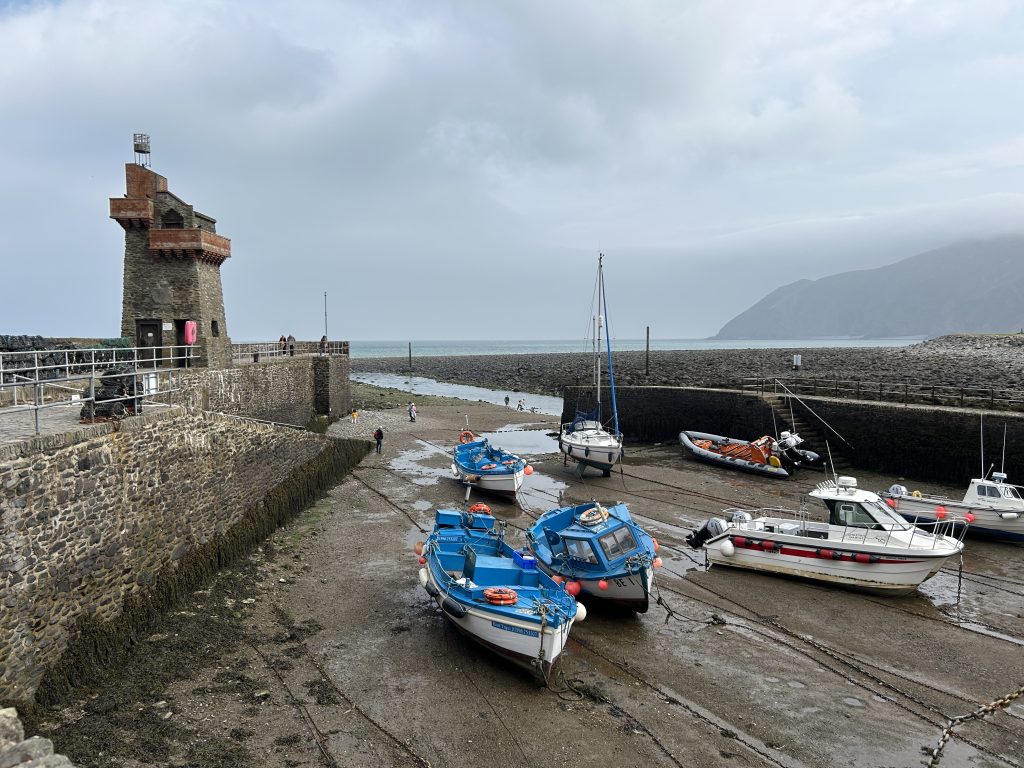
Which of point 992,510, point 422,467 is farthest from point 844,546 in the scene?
point 422,467

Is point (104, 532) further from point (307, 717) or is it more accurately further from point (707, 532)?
point (707, 532)

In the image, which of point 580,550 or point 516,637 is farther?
point 580,550

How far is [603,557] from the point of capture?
1212 centimetres

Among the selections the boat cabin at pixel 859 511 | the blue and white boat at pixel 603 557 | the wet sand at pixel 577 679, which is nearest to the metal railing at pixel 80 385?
the wet sand at pixel 577 679

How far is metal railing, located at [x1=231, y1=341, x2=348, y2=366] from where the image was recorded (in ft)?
96.1

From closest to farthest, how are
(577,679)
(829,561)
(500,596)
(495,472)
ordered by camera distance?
(577,679) < (500,596) < (829,561) < (495,472)

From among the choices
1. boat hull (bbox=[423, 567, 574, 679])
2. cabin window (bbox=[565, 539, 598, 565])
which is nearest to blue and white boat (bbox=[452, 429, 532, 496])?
cabin window (bbox=[565, 539, 598, 565])

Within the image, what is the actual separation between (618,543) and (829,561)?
4.92m

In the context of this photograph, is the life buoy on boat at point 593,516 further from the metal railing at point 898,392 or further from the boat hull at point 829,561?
the metal railing at point 898,392

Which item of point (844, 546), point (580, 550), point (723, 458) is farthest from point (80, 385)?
point (723, 458)

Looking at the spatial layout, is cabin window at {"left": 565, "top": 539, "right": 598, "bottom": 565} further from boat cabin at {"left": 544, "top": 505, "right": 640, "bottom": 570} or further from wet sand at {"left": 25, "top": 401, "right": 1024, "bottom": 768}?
wet sand at {"left": 25, "top": 401, "right": 1024, "bottom": 768}

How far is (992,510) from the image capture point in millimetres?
15703

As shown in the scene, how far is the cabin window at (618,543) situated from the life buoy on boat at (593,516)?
461 mm

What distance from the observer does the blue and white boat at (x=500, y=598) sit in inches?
376
